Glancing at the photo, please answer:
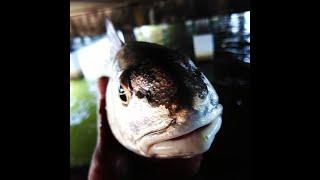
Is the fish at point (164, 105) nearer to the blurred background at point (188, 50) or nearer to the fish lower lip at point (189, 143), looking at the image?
the fish lower lip at point (189, 143)

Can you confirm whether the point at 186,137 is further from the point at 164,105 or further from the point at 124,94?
the point at 124,94

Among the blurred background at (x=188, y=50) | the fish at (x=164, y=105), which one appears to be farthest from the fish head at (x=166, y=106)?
the blurred background at (x=188, y=50)

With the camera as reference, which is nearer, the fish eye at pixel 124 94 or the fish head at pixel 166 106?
the fish head at pixel 166 106

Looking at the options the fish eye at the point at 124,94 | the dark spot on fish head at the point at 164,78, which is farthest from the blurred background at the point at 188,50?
the fish eye at the point at 124,94

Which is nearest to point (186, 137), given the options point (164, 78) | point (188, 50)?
point (164, 78)

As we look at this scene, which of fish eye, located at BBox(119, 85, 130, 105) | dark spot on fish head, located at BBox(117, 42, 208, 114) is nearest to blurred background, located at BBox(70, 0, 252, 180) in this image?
dark spot on fish head, located at BBox(117, 42, 208, 114)

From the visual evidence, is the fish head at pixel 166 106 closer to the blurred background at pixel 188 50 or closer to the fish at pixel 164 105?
the fish at pixel 164 105

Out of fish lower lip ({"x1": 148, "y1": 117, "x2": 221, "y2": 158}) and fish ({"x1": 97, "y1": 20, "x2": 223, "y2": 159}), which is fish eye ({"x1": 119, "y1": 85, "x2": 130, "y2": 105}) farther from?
fish lower lip ({"x1": 148, "y1": 117, "x2": 221, "y2": 158})

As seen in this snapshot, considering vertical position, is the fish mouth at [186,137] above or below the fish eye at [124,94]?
below
